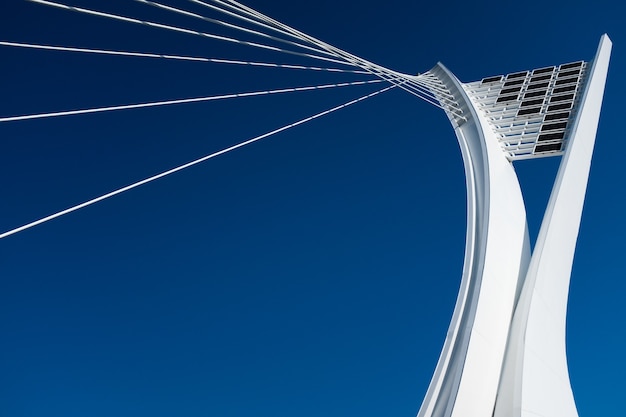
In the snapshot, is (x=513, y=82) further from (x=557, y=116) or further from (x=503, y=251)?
(x=503, y=251)

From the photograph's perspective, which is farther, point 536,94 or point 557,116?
point 536,94

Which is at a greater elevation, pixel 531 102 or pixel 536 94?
pixel 536 94

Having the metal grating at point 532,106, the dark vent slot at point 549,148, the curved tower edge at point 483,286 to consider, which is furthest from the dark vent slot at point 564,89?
the curved tower edge at point 483,286

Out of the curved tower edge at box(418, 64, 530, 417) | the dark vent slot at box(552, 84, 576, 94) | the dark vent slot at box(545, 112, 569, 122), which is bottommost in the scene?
the curved tower edge at box(418, 64, 530, 417)

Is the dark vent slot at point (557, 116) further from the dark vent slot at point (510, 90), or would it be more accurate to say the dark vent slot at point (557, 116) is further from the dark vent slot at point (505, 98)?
the dark vent slot at point (510, 90)

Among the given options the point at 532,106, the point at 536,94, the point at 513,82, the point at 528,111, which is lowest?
the point at 528,111

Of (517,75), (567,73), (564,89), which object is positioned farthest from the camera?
(517,75)

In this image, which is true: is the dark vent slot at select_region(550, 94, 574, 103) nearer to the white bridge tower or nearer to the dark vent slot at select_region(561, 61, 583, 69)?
the white bridge tower

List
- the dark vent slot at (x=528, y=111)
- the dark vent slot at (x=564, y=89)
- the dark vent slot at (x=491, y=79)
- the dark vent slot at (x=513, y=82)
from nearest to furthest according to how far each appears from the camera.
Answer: the dark vent slot at (x=528, y=111), the dark vent slot at (x=564, y=89), the dark vent slot at (x=513, y=82), the dark vent slot at (x=491, y=79)

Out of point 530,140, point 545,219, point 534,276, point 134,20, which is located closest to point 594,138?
point 530,140

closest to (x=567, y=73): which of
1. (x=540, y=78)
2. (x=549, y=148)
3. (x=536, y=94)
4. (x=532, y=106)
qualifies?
(x=540, y=78)

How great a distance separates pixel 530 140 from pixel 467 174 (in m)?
2.28

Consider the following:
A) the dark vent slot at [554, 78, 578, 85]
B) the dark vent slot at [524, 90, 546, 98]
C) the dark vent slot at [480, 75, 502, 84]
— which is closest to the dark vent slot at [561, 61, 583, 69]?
the dark vent slot at [554, 78, 578, 85]

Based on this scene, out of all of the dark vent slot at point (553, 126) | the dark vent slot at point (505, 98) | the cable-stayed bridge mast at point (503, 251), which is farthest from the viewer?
the dark vent slot at point (505, 98)
